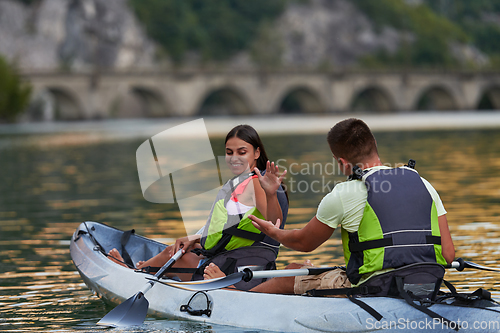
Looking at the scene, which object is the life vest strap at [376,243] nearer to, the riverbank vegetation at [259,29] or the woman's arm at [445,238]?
the woman's arm at [445,238]

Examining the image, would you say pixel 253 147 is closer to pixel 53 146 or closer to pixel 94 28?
pixel 53 146

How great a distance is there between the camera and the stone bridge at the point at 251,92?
6106 cm

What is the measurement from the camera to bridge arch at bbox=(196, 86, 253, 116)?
71250 millimetres

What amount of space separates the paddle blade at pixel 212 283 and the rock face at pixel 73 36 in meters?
55.7

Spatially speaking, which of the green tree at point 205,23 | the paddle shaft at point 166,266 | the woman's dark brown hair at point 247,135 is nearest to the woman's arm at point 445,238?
the woman's dark brown hair at point 247,135

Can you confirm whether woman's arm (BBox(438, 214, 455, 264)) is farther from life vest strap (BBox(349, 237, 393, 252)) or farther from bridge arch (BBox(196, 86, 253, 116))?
bridge arch (BBox(196, 86, 253, 116))

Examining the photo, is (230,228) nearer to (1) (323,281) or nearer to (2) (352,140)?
(1) (323,281)

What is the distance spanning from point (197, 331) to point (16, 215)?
793cm

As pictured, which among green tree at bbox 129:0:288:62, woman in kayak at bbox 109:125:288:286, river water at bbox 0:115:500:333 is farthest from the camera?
green tree at bbox 129:0:288:62

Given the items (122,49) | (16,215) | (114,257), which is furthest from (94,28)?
(114,257)

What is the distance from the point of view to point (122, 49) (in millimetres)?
78750

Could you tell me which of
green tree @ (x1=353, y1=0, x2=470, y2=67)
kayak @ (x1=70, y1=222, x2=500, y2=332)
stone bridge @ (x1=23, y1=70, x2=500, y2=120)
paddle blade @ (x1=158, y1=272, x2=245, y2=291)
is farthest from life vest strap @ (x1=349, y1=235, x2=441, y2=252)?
green tree @ (x1=353, y1=0, x2=470, y2=67)

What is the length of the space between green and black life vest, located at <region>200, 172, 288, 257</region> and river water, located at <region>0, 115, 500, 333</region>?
0.64 m

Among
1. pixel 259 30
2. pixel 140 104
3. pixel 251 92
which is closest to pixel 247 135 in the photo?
pixel 251 92
